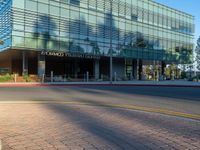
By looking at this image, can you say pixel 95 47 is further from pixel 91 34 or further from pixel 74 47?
pixel 74 47

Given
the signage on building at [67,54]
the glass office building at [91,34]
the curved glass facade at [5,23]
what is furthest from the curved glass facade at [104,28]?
the curved glass facade at [5,23]

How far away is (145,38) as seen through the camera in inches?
2386

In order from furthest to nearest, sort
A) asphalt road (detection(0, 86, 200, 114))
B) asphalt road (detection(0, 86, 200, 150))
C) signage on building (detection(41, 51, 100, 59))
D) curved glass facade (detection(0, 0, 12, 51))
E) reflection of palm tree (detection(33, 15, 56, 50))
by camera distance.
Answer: signage on building (detection(41, 51, 100, 59)) < reflection of palm tree (detection(33, 15, 56, 50)) < curved glass facade (detection(0, 0, 12, 51)) < asphalt road (detection(0, 86, 200, 114)) < asphalt road (detection(0, 86, 200, 150))

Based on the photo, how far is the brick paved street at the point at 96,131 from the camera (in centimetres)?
596

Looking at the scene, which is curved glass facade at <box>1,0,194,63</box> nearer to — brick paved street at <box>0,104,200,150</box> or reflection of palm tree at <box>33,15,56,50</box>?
reflection of palm tree at <box>33,15,56,50</box>

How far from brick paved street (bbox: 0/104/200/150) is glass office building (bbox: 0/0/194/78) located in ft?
105

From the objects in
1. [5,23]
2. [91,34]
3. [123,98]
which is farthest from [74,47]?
[123,98]

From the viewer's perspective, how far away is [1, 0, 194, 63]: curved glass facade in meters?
42.8

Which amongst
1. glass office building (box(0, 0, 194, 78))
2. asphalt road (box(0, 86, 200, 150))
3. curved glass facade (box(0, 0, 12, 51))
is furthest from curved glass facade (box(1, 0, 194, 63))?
asphalt road (box(0, 86, 200, 150))

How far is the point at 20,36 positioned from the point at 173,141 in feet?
123

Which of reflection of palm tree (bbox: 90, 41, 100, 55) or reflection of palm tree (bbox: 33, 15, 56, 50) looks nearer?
reflection of palm tree (bbox: 33, 15, 56, 50)

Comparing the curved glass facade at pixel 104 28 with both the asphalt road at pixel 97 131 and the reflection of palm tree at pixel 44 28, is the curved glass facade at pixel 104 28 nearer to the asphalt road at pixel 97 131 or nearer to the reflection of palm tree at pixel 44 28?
the reflection of palm tree at pixel 44 28

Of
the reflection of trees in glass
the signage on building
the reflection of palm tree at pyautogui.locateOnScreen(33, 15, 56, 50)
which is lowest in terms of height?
the signage on building

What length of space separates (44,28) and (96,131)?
38.4 meters
